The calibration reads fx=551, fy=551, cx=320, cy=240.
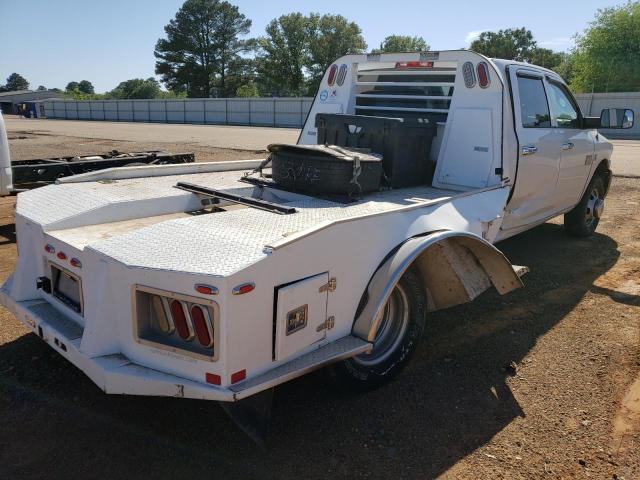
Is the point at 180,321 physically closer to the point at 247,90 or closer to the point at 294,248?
the point at 294,248

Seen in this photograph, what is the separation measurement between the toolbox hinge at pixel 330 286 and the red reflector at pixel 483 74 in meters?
2.85

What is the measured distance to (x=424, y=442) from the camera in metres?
3.02

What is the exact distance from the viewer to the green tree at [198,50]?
7488 centimetres

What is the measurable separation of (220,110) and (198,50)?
112 feet

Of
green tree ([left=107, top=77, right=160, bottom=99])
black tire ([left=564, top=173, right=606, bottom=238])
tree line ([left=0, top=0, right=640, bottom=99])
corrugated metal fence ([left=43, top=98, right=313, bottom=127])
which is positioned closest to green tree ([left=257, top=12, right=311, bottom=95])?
tree line ([left=0, top=0, right=640, bottom=99])

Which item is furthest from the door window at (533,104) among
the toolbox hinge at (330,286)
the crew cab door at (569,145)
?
the toolbox hinge at (330,286)

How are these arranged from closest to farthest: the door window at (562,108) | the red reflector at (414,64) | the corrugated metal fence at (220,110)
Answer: the red reflector at (414,64), the door window at (562,108), the corrugated metal fence at (220,110)

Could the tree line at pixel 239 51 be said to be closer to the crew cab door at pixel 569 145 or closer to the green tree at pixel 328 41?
the green tree at pixel 328 41

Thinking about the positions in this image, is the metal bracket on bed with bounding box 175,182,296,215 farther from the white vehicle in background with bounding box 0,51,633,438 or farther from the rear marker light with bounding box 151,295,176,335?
the rear marker light with bounding box 151,295,176,335

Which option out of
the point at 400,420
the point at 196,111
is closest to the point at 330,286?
the point at 400,420

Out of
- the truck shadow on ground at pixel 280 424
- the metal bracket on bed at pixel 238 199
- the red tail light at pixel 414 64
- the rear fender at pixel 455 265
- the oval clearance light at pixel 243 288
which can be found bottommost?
the truck shadow on ground at pixel 280 424

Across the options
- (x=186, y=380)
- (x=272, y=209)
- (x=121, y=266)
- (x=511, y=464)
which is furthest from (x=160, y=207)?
(x=511, y=464)

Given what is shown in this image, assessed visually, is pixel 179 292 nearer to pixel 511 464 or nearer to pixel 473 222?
pixel 511 464

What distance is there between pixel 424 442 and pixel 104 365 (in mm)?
1724
